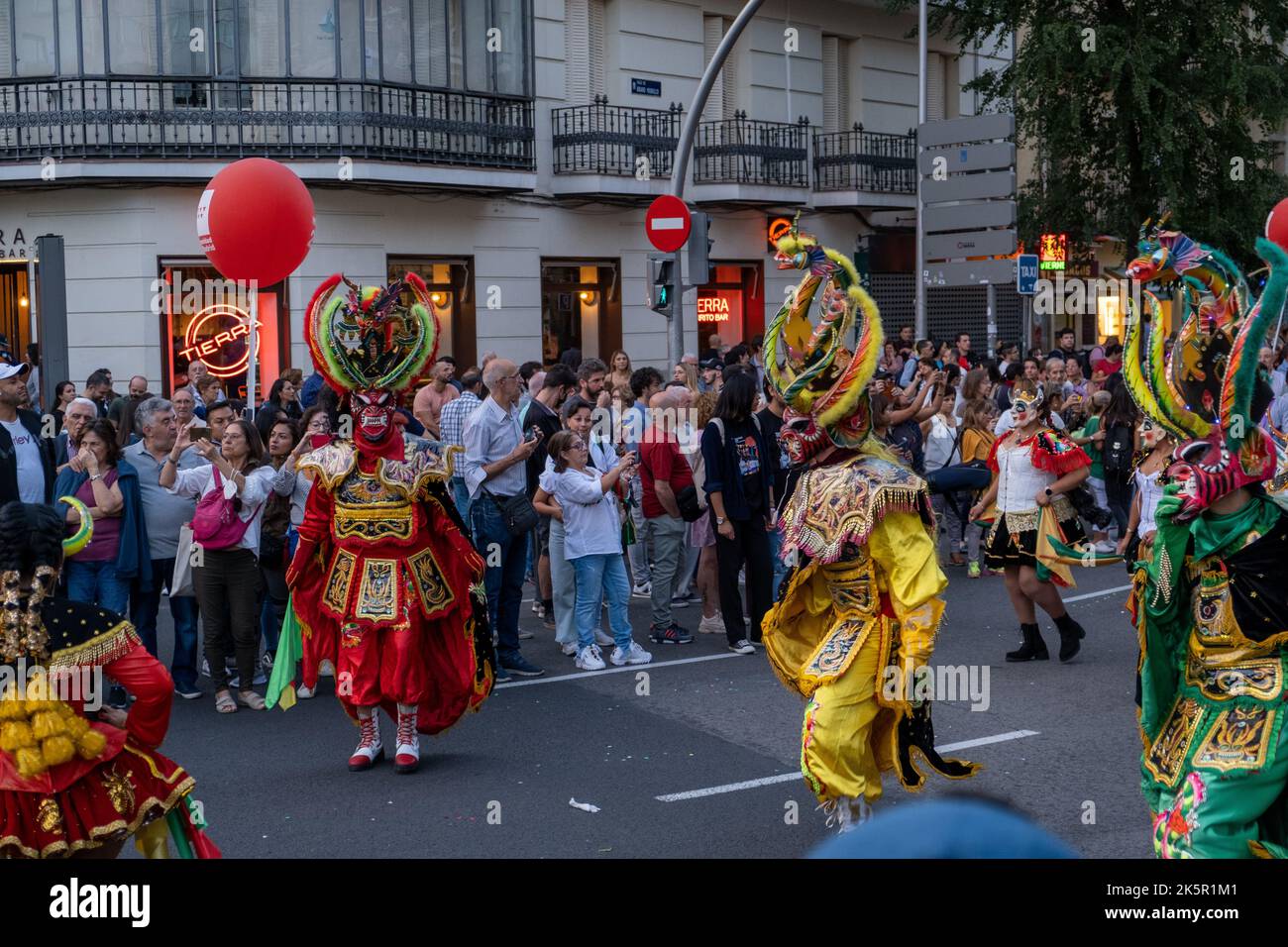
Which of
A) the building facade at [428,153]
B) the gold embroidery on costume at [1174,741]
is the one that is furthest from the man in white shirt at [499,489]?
the building facade at [428,153]

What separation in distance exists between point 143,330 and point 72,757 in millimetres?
16895

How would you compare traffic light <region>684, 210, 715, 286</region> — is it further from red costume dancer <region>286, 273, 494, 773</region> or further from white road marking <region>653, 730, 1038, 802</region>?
white road marking <region>653, 730, 1038, 802</region>

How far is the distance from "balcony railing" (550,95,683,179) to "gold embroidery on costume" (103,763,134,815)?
19874 mm

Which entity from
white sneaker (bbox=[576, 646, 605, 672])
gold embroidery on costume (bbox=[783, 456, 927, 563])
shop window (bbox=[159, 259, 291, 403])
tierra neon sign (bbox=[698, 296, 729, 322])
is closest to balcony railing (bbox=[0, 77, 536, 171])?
shop window (bbox=[159, 259, 291, 403])

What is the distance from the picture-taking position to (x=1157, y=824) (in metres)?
5.07

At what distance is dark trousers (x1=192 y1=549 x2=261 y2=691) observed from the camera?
9539 millimetres

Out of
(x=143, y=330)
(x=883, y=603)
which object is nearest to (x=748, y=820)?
(x=883, y=603)

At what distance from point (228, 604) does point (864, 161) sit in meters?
20.6

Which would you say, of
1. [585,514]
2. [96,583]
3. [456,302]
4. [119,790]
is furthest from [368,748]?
[456,302]

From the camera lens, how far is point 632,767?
317 inches

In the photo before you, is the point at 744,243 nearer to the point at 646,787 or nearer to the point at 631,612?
the point at 631,612

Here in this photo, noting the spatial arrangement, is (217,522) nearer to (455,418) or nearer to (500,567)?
(500,567)

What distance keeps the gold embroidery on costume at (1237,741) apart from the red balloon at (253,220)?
8.86 meters

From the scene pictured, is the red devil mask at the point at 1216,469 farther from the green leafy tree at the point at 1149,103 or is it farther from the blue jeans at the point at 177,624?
the green leafy tree at the point at 1149,103
